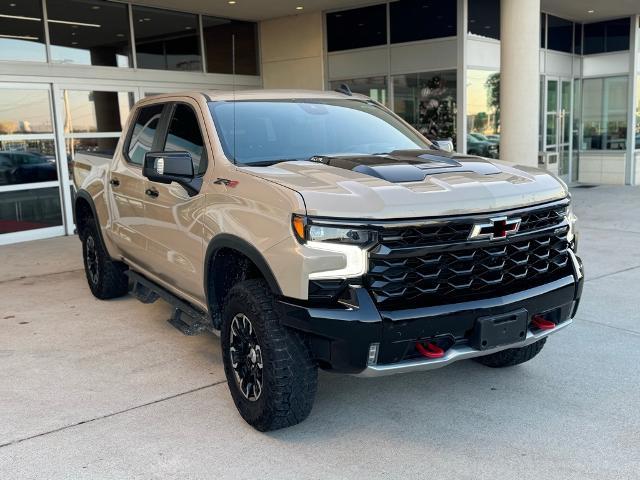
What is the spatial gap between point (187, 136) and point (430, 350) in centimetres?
Answer: 231

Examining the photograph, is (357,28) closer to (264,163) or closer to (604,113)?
(604,113)

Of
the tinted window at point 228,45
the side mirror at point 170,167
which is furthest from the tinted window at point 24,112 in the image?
the side mirror at point 170,167

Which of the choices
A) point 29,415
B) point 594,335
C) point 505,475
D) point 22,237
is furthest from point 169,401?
point 22,237

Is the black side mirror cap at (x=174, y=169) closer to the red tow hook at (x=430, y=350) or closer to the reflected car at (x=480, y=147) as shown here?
the red tow hook at (x=430, y=350)

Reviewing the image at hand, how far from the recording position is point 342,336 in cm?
308

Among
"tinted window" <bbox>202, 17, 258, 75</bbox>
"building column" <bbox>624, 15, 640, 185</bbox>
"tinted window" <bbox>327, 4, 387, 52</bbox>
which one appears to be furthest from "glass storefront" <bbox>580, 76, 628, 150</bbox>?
"tinted window" <bbox>202, 17, 258, 75</bbox>

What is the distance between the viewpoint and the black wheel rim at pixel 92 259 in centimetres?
641

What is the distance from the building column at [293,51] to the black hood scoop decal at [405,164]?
9.52 m

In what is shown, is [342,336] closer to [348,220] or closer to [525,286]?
[348,220]

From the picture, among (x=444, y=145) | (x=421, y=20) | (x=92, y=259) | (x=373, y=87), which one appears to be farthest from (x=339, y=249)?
(x=373, y=87)

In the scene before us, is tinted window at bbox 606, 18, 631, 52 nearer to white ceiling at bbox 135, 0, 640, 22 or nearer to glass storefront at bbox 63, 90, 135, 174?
white ceiling at bbox 135, 0, 640, 22

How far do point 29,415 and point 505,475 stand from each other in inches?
107

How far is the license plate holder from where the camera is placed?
323cm

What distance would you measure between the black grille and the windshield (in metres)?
1.25
